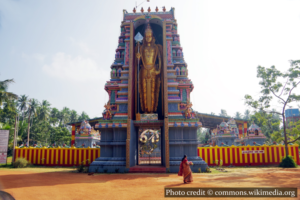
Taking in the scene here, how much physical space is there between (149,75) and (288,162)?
42.2ft

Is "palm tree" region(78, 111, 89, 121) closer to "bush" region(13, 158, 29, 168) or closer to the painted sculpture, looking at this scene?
"bush" region(13, 158, 29, 168)

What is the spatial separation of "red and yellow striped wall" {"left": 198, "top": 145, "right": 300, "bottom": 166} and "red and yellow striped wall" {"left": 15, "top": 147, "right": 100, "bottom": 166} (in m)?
9.99

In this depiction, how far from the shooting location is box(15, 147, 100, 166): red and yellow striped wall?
18634 mm

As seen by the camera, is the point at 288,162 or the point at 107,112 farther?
the point at 288,162

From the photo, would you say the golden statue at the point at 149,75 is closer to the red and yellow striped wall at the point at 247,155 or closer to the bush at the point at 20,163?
the red and yellow striped wall at the point at 247,155

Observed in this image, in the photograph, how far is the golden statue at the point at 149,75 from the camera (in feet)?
53.8

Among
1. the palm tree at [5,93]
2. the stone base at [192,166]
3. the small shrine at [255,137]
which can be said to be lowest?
the stone base at [192,166]

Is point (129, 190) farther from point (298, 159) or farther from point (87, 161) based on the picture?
point (298, 159)

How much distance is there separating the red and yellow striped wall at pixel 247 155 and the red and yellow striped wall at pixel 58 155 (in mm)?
9985

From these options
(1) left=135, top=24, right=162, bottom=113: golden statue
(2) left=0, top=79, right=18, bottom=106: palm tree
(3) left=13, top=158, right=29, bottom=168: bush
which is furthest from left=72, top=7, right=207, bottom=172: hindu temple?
(2) left=0, top=79, right=18, bottom=106: palm tree

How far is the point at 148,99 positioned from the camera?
1638cm

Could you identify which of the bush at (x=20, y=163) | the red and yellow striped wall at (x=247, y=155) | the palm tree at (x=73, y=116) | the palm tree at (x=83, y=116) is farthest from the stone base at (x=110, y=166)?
the palm tree at (x=73, y=116)

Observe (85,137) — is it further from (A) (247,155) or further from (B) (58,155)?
(A) (247,155)

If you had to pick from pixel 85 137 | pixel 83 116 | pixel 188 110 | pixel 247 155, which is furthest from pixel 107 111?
pixel 83 116
